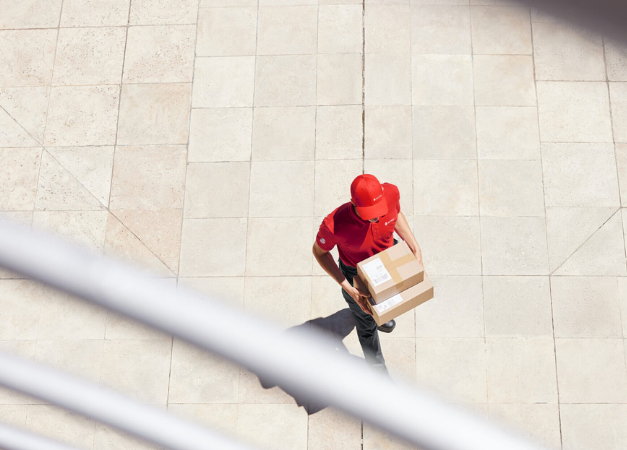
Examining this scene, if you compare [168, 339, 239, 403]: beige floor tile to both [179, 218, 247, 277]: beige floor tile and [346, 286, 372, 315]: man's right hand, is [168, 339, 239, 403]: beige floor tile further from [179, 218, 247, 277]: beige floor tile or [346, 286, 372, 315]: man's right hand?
[346, 286, 372, 315]: man's right hand

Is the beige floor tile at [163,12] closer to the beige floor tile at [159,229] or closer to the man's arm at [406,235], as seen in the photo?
the beige floor tile at [159,229]

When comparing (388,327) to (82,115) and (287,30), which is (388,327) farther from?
(82,115)

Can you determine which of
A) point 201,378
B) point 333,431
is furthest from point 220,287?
point 333,431

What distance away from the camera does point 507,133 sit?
6117mm

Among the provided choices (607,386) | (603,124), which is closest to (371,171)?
(603,124)

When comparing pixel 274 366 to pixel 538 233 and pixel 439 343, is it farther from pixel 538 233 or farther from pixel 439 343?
pixel 538 233

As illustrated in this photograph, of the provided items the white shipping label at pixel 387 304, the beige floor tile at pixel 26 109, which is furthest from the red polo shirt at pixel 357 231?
the beige floor tile at pixel 26 109

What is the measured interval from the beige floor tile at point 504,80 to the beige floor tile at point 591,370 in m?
2.81

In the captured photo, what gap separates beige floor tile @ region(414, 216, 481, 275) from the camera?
5734mm

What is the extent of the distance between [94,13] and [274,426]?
5591 mm

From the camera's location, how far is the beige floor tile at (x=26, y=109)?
21.1 ft

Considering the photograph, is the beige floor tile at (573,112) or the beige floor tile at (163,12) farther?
the beige floor tile at (163,12)

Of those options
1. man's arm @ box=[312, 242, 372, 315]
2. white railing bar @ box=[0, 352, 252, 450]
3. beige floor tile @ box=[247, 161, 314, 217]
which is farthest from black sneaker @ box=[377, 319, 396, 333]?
white railing bar @ box=[0, 352, 252, 450]

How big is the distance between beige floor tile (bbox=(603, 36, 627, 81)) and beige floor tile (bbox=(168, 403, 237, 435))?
5.83 meters
